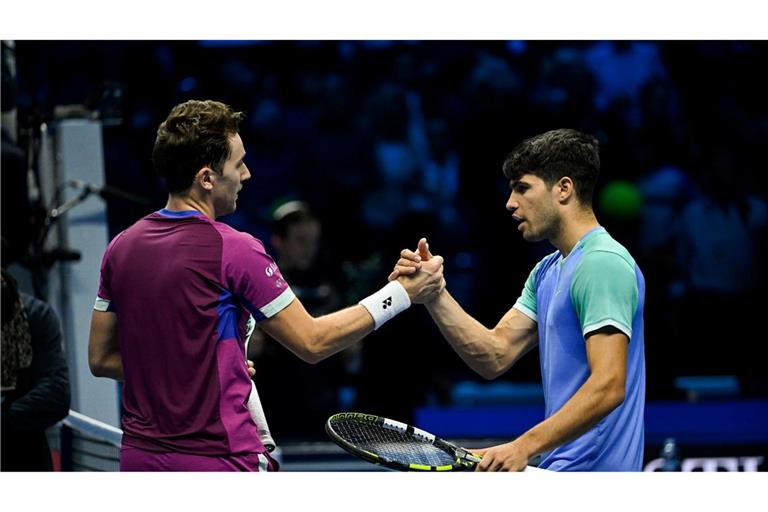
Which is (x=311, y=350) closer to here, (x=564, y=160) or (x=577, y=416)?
(x=577, y=416)

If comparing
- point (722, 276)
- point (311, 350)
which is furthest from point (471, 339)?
point (722, 276)

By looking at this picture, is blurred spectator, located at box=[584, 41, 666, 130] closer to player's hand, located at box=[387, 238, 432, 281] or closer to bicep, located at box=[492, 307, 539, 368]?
bicep, located at box=[492, 307, 539, 368]

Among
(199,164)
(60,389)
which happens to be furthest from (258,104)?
(199,164)

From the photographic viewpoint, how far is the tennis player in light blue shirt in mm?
3332

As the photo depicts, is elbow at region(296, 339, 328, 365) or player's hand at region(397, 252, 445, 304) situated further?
player's hand at region(397, 252, 445, 304)

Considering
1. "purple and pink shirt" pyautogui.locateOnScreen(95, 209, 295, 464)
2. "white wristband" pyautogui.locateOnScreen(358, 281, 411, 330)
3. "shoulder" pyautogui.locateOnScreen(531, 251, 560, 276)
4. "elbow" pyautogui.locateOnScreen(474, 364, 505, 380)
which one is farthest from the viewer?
"elbow" pyautogui.locateOnScreen(474, 364, 505, 380)

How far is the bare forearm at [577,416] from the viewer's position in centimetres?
331

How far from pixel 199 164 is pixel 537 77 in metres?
5.26

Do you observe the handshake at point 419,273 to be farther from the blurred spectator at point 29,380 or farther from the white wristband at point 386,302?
the blurred spectator at point 29,380

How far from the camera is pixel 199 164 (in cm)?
338

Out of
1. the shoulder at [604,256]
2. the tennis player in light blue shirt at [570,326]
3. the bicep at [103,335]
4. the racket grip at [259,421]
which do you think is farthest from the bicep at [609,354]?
the bicep at [103,335]

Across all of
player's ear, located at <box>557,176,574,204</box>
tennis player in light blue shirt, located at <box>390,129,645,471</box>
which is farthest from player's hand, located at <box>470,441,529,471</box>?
player's ear, located at <box>557,176,574,204</box>

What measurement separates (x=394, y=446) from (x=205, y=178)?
3.48 feet

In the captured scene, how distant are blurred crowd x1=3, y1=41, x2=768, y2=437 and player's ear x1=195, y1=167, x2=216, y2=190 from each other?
13.7 feet
